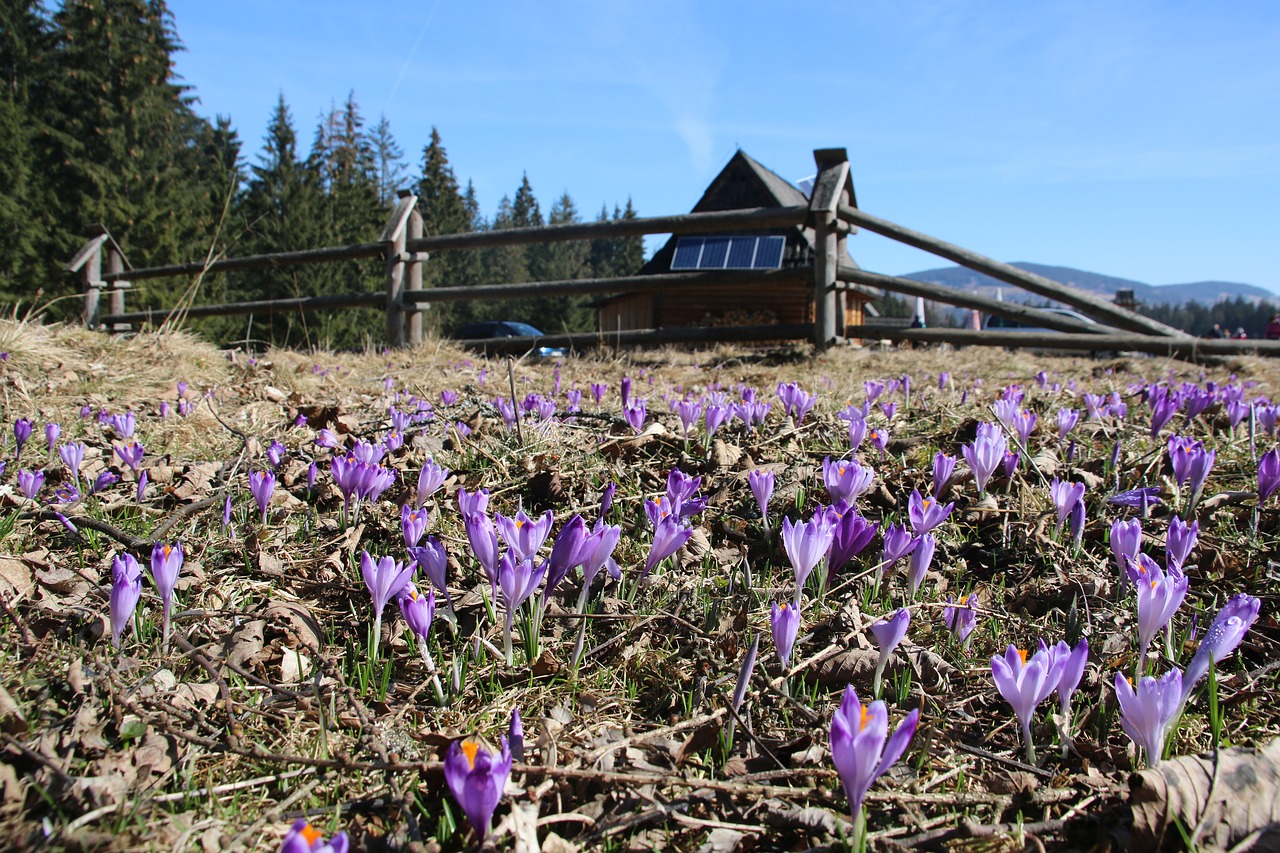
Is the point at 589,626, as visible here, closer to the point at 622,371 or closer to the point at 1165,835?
the point at 1165,835

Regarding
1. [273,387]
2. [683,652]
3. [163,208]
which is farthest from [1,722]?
[163,208]

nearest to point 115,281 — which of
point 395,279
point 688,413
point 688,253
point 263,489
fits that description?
point 395,279

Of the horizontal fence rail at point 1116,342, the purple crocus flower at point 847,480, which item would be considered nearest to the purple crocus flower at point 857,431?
the purple crocus flower at point 847,480

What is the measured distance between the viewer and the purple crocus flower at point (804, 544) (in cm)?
150

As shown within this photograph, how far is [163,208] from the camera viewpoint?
904 inches

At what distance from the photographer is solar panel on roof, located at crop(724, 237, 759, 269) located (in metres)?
21.1

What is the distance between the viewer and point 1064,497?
1.89m

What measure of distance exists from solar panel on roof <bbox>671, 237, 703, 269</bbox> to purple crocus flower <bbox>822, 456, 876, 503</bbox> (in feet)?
69.0

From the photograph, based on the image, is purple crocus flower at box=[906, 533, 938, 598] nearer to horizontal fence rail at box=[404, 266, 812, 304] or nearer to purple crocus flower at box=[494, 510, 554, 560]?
purple crocus flower at box=[494, 510, 554, 560]

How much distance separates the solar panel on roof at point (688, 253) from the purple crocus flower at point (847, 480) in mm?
21020

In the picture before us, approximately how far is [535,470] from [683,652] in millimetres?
1063

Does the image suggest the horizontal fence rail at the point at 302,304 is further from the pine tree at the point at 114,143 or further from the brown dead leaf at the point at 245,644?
the pine tree at the point at 114,143

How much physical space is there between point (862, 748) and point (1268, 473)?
1.61 m

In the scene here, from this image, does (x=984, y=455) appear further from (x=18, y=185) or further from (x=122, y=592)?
(x=18, y=185)
